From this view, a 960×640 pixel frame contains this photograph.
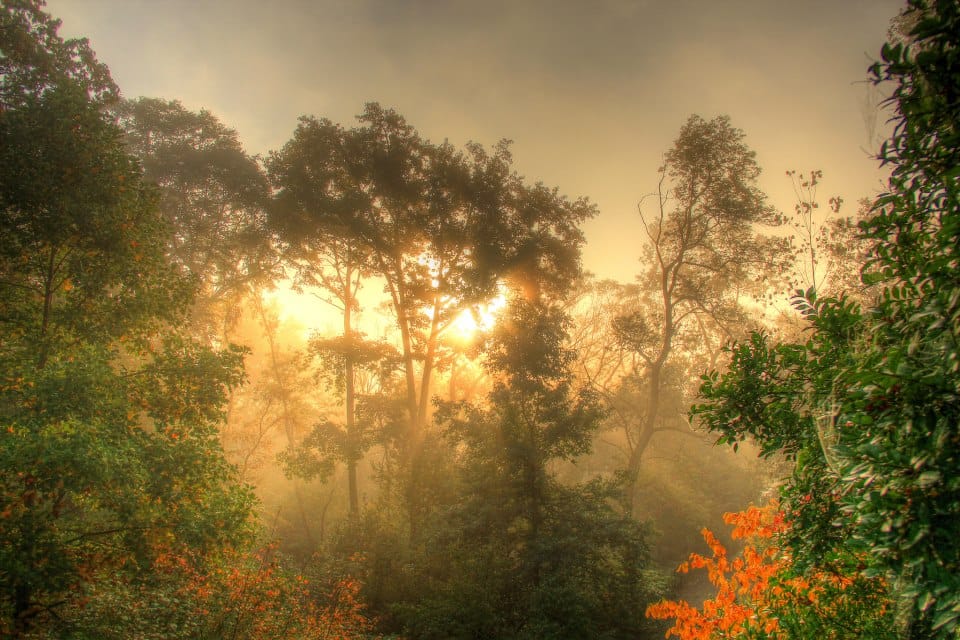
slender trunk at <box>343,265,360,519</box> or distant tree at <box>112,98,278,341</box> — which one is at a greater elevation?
distant tree at <box>112,98,278,341</box>

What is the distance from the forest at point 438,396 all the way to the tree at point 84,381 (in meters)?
A: 0.05

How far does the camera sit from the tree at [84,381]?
22.0 feet

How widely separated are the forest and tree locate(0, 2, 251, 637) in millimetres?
50

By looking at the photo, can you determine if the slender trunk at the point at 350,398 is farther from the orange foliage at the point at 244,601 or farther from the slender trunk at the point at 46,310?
the slender trunk at the point at 46,310

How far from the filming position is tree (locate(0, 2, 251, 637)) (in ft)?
22.0

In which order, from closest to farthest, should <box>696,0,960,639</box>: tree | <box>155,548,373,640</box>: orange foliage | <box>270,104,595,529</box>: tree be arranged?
1. <box>696,0,960,639</box>: tree
2. <box>155,548,373,640</box>: orange foliage
3. <box>270,104,595,529</box>: tree

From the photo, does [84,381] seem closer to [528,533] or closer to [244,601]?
[244,601]

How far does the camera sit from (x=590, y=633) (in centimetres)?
988

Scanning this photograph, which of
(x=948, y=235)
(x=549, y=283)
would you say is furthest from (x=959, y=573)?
(x=549, y=283)

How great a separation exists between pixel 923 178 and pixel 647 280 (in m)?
25.5

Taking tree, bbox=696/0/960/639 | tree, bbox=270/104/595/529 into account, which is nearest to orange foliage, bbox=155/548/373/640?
tree, bbox=270/104/595/529

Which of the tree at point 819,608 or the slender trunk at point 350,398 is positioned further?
the slender trunk at point 350,398

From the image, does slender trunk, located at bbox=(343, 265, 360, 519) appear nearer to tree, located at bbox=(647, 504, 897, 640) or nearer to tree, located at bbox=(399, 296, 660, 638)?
tree, located at bbox=(399, 296, 660, 638)

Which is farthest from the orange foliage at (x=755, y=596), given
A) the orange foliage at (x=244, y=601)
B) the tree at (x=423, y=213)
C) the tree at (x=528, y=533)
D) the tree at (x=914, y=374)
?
the tree at (x=423, y=213)
